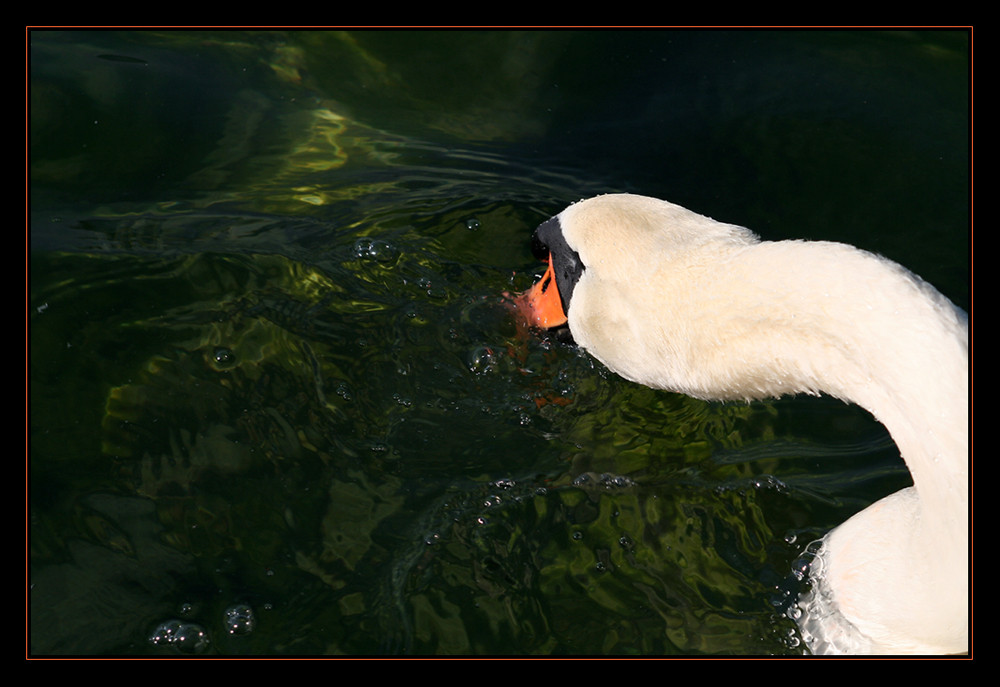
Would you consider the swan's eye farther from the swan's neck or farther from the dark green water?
the swan's neck

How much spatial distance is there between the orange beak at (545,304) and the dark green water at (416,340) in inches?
6.2

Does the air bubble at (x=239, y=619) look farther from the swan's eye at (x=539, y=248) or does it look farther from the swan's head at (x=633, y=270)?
the swan's eye at (x=539, y=248)

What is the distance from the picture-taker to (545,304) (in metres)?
4.17

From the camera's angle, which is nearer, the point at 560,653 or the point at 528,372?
the point at 560,653

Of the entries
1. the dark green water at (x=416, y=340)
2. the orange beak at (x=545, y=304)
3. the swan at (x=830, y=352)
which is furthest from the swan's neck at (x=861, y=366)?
the orange beak at (x=545, y=304)

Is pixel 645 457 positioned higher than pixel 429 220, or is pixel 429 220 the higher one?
pixel 429 220

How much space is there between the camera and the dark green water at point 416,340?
11.5ft

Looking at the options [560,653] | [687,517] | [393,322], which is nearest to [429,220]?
[393,322]

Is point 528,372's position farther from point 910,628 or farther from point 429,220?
point 910,628

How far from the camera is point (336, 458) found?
3977 millimetres

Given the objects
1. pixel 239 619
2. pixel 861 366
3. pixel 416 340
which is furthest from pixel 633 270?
pixel 239 619

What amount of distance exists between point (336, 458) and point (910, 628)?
7.40ft

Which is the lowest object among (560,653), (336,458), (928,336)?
(560,653)

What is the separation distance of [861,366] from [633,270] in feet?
3.05
